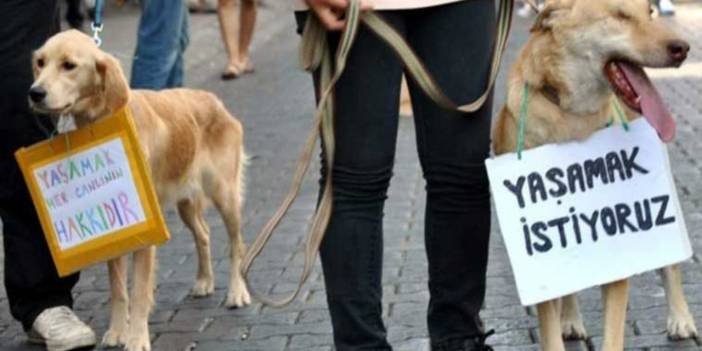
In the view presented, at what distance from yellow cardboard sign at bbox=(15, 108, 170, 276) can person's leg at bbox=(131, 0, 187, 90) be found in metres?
3.02

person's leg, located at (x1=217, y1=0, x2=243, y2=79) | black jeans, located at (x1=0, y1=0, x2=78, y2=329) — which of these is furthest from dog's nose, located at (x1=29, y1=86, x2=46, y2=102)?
person's leg, located at (x1=217, y1=0, x2=243, y2=79)

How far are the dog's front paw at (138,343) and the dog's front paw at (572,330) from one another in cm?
149

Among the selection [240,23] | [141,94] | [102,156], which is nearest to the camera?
[102,156]

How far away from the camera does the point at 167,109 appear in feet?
20.0

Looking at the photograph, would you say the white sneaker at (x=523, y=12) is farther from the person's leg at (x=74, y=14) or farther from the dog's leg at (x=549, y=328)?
the dog's leg at (x=549, y=328)

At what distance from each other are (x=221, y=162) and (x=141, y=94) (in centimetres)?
68

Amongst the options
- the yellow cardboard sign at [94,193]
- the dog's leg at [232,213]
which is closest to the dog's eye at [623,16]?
the yellow cardboard sign at [94,193]

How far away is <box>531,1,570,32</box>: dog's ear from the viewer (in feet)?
14.4

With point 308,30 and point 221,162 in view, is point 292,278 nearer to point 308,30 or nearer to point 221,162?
point 221,162

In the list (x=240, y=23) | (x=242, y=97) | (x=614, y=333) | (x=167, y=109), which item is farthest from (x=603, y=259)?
(x=240, y=23)

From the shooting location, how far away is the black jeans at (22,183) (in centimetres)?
542


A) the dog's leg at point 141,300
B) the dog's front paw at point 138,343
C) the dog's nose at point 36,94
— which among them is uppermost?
the dog's nose at point 36,94

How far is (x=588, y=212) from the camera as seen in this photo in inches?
176

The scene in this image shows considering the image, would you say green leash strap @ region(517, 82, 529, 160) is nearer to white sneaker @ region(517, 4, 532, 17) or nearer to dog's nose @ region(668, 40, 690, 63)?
dog's nose @ region(668, 40, 690, 63)
